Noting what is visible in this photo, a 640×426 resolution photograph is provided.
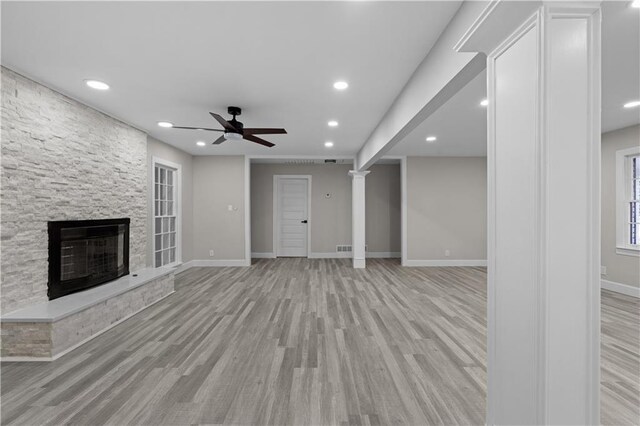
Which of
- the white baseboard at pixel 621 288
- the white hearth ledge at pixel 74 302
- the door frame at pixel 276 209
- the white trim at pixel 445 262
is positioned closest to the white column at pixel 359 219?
the white trim at pixel 445 262

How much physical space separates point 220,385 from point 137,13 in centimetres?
255

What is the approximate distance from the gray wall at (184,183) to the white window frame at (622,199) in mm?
7612

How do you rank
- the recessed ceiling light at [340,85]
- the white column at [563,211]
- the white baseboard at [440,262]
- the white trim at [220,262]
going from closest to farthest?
the white column at [563,211] → the recessed ceiling light at [340,85] → the white trim at [220,262] → the white baseboard at [440,262]

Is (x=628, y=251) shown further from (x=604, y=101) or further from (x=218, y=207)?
(x=218, y=207)

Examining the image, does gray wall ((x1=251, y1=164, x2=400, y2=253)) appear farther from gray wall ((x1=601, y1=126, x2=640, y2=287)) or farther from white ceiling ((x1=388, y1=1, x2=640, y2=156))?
gray wall ((x1=601, y1=126, x2=640, y2=287))

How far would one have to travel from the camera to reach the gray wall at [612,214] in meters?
4.53

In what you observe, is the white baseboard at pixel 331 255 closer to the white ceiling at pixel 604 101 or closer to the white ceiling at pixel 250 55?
the white ceiling at pixel 604 101

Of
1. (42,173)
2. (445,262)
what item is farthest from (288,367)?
(445,262)

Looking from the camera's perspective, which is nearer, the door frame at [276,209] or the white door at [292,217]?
the door frame at [276,209]

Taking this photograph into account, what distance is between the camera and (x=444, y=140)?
5.50 metres

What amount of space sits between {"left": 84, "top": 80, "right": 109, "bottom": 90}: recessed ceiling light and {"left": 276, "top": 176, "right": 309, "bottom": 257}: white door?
16.7ft

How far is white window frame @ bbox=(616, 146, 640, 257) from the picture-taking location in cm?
466

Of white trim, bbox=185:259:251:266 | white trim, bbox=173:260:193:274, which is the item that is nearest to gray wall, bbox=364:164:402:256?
white trim, bbox=185:259:251:266

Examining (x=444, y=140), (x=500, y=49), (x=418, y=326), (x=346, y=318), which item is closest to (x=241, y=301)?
(x=346, y=318)
